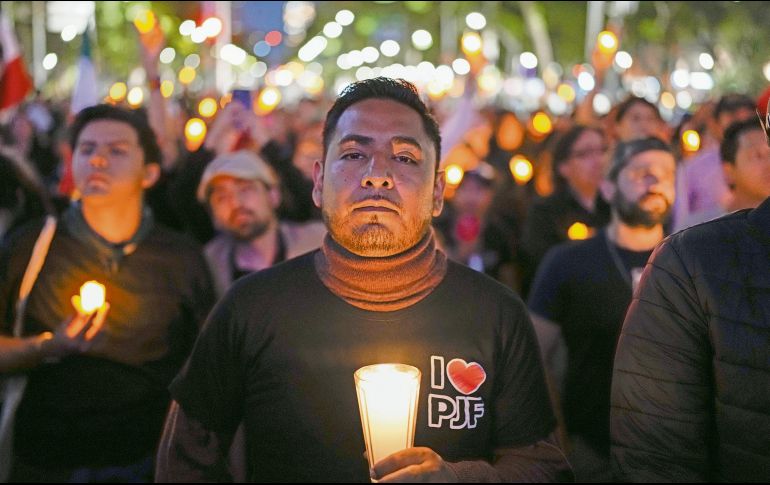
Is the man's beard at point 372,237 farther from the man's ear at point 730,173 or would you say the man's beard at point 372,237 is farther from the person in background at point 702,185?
the person in background at point 702,185

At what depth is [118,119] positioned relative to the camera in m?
4.41

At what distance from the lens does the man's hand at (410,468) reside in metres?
2.07

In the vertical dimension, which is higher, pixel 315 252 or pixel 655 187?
pixel 655 187

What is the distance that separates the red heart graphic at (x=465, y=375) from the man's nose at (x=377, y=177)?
0.56 m

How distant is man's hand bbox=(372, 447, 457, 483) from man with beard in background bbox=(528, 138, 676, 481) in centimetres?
227

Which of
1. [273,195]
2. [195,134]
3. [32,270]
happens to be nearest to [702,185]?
[273,195]

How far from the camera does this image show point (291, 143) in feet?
34.4

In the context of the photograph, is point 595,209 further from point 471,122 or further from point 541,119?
point 541,119

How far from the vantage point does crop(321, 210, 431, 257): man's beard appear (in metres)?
2.67

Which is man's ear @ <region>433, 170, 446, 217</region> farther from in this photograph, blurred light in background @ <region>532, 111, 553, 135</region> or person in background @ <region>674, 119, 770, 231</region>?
blurred light in background @ <region>532, 111, 553, 135</region>

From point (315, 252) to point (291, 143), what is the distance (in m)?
7.70

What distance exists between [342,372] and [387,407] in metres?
0.59

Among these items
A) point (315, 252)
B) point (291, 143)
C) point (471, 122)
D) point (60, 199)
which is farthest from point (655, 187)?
point (291, 143)

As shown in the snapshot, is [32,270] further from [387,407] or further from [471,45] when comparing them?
[471,45]
